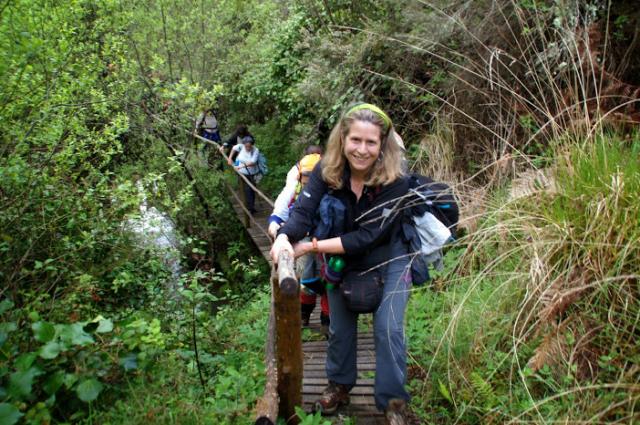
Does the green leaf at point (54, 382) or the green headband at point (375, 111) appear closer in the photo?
the green leaf at point (54, 382)

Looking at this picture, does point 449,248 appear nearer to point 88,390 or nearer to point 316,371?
point 316,371

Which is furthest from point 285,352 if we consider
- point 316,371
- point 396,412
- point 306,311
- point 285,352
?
point 306,311

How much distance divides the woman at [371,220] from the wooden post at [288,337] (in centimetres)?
26

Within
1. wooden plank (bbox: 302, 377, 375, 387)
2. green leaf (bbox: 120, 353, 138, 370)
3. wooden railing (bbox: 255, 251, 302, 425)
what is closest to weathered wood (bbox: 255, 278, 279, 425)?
wooden railing (bbox: 255, 251, 302, 425)

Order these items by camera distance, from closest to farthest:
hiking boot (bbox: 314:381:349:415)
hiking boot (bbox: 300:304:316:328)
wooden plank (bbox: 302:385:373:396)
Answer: hiking boot (bbox: 314:381:349:415) → wooden plank (bbox: 302:385:373:396) → hiking boot (bbox: 300:304:316:328)

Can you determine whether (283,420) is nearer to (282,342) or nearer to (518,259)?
(282,342)

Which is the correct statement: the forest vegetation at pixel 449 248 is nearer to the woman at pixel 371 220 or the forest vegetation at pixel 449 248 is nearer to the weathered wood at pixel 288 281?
the woman at pixel 371 220

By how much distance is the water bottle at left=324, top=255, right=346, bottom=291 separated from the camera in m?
2.72

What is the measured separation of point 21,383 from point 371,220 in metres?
1.77

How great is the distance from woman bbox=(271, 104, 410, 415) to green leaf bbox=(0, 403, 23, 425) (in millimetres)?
1258

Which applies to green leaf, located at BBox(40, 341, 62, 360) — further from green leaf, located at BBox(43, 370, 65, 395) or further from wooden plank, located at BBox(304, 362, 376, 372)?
wooden plank, located at BBox(304, 362, 376, 372)

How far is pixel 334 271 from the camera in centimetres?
275

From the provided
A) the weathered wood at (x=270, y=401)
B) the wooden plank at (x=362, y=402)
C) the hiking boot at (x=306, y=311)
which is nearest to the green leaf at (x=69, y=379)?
the weathered wood at (x=270, y=401)

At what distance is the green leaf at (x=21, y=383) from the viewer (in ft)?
7.04
